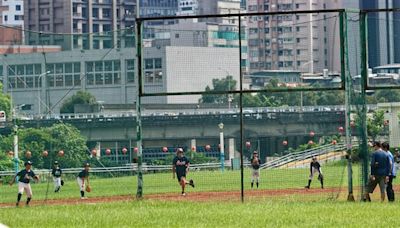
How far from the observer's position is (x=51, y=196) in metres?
50.1

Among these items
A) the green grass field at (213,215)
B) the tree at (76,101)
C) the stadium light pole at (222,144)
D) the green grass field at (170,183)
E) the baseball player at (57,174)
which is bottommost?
the green grass field at (170,183)

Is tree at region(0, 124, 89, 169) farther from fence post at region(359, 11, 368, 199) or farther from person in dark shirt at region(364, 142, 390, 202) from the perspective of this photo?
person in dark shirt at region(364, 142, 390, 202)

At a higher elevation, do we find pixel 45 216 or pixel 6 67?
pixel 6 67

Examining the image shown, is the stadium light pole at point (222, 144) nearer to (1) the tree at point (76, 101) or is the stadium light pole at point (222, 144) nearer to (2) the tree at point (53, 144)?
(1) the tree at point (76, 101)

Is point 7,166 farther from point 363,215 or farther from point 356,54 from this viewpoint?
point 363,215

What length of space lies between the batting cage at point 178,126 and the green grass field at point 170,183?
0.31ft

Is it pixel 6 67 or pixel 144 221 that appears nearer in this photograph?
pixel 144 221

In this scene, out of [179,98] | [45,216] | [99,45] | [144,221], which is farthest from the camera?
[179,98]

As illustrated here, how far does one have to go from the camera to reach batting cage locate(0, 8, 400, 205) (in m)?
41.2

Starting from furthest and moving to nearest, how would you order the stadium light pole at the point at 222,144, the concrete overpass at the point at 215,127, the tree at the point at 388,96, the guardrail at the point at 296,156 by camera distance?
the tree at the point at 388,96 → the guardrail at the point at 296,156 → the stadium light pole at the point at 222,144 → the concrete overpass at the point at 215,127

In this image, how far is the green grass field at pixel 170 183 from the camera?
51.3 m

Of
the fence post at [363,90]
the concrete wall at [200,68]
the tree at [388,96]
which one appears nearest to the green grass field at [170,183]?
the concrete wall at [200,68]

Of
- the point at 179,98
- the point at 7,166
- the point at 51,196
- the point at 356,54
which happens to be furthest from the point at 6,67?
the point at 179,98

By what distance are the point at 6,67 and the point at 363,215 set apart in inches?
1699
